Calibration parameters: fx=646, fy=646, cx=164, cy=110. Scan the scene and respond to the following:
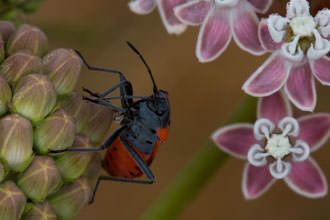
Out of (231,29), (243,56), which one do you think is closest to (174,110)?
(243,56)

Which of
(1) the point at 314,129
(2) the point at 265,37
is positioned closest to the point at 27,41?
(2) the point at 265,37

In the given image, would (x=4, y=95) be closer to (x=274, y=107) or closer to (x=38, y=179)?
(x=38, y=179)

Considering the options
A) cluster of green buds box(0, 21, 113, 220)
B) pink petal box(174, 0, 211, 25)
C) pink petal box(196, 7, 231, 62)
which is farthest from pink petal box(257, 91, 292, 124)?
cluster of green buds box(0, 21, 113, 220)

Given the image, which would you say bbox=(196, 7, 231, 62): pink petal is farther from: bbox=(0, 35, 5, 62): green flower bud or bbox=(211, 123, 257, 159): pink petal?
bbox=(0, 35, 5, 62): green flower bud

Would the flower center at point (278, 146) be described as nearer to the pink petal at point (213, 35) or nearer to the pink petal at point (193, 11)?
the pink petal at point (213, 35)

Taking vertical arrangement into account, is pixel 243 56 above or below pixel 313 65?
below

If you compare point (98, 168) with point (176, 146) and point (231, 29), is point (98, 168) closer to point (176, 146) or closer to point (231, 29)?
point (231, 29)

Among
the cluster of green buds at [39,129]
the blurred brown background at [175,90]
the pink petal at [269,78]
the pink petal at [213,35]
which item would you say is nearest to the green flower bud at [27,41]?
the cluster of green buds at [39,129]
